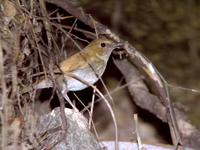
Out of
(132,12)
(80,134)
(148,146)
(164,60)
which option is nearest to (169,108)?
(148,146)

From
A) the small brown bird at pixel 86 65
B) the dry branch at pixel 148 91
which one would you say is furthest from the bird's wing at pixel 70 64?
the dry branch at pixel 148 91

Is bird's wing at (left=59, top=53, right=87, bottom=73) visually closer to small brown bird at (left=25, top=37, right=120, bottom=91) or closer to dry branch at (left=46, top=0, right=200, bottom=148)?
small brown bird at (left=25, top=37, right=120, bottom=91)

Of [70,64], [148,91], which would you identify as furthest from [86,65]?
[148,91]

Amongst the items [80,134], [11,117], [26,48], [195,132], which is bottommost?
[195,132]

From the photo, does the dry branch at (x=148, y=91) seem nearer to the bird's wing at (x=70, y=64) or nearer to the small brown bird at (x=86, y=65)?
the small brown bird at (x=86, y=65)

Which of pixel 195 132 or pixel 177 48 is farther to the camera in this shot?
pixel 177 48

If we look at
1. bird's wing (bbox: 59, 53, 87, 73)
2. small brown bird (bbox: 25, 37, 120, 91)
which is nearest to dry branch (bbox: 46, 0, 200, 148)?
small brown bird (bbox: 25, 37, 120, 91)

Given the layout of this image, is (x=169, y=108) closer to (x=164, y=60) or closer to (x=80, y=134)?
(x=80, y=134)

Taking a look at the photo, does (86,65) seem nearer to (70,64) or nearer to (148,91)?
(70,64)
